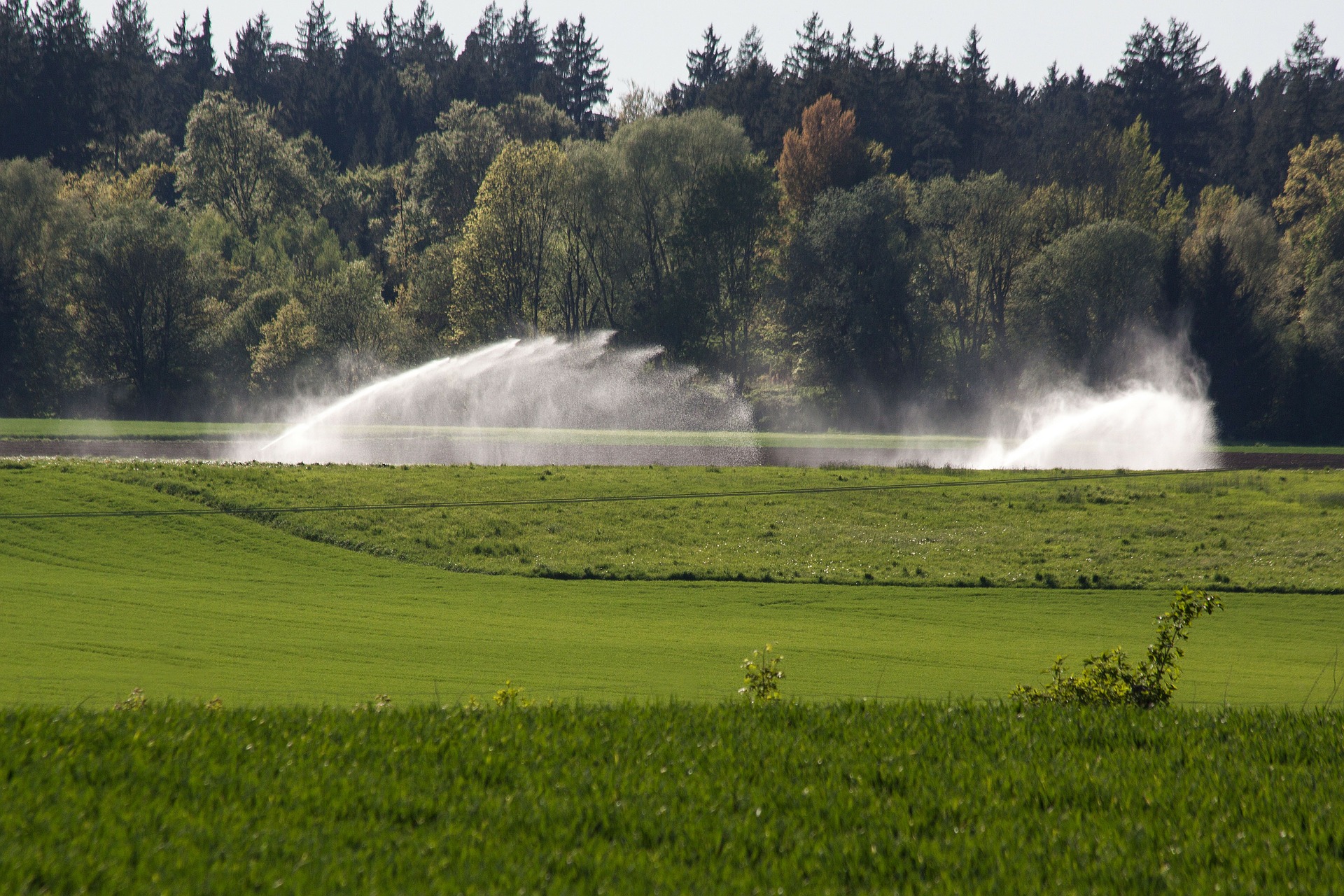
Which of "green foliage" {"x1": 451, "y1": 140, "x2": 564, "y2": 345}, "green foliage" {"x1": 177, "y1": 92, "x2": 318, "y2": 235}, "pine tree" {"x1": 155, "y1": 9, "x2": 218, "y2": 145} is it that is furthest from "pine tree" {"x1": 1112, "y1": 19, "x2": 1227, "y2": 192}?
"pine tree" {"x1": 155, "y1": 9, "x2": 218, "y2": 145}

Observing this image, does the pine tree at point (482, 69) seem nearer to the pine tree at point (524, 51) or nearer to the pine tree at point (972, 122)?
the pine tree at point (524, 51)

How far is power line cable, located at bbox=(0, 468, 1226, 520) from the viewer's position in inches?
1010

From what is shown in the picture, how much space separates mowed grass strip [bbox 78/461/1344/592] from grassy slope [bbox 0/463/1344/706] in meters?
1.34

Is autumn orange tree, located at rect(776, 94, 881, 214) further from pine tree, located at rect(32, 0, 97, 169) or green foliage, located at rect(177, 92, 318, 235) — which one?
pine tree, located at rect(32, 0, 97, 169)

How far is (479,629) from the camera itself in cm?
1670

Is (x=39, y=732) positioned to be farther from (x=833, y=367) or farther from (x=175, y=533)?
(x=833, y=367)

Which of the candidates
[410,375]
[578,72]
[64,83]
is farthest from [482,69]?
[410,375]

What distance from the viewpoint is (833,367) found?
245 feet

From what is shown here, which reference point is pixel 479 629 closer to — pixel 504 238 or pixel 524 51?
pixel 504 238

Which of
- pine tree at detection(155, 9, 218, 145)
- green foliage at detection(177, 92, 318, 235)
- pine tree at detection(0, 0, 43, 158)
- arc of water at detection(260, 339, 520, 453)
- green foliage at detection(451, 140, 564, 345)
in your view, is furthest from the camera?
pine tree at detection(155, 9, 218, 145)

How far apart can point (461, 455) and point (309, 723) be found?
37841 mm

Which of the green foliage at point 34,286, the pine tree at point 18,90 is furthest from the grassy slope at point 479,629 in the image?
the pine tree at point 18,90

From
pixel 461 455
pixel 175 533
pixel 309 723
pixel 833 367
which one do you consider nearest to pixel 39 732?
pixel 309 723

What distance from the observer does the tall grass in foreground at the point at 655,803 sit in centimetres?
509
